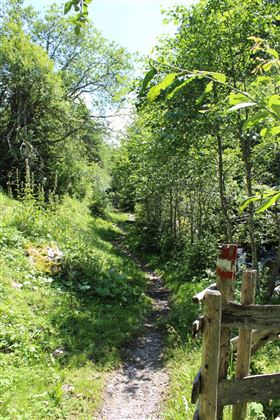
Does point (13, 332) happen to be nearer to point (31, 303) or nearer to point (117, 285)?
point (31, 303)

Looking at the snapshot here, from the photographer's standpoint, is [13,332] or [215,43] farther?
[215,43]

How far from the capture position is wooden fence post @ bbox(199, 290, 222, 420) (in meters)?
2.83

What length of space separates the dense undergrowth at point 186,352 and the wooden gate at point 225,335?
778 millimetres

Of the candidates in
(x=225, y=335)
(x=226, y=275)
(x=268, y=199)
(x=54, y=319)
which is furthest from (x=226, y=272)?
(x=54, y=319)

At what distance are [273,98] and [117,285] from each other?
8.27m

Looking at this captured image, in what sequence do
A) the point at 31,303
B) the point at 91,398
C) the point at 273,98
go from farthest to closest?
the point at 31,303 < the point at 91,398 < the point at 273,98

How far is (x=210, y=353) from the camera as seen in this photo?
2863 millimetres

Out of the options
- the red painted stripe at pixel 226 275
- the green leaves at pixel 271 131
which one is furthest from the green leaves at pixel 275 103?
the red painted stripe at pixel 226 275

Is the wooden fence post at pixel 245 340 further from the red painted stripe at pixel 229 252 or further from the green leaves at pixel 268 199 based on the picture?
the green leaves at pixel 268 199

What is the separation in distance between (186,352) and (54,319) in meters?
2.55

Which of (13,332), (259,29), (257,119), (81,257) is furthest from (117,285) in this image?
(257,119)

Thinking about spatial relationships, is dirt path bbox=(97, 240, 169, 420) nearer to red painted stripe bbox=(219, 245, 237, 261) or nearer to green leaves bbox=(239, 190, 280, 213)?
red painted stripe bbox=(219, 245, 237, 261)

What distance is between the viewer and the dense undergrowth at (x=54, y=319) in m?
4.73

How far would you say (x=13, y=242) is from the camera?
8547 mm
